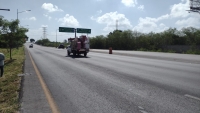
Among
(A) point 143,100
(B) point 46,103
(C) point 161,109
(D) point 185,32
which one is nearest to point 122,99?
(A) point 143,100

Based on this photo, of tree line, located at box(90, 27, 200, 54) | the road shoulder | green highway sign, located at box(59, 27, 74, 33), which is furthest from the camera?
green highway sign, located at box(59, 27, 74, 33)

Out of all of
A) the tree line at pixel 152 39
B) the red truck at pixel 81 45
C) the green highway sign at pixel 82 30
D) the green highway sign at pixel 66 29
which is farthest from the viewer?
the green highway sign at pixel 82 30

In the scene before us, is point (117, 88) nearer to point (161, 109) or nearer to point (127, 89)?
point (127, 89)

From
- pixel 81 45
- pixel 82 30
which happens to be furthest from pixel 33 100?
pixel 82 30

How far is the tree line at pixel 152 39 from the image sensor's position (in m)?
50.9

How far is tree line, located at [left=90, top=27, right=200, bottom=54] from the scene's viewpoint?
167 ft

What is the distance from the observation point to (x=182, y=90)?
7551 millimetres

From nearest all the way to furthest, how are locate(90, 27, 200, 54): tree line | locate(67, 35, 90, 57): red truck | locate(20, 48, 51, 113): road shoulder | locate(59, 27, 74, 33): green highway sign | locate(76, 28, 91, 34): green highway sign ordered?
1. locate(20, 48, 51, 113): road shoulder
2. locate(67, 35, 90, 57): red truck
3. locate(90, 27, 200, 54): tree line
4. locate(59, 27, 74, 33): green highway sign
5. locate(76, 28, 91, 34): green highway sign

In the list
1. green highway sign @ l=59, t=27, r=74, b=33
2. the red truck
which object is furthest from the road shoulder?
green highway sign @ l=59, t=27, r=74, b=33

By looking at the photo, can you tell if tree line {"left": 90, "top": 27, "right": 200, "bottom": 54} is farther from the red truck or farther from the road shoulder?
the road shoulder

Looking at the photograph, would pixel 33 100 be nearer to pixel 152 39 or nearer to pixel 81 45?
pixel 81 45

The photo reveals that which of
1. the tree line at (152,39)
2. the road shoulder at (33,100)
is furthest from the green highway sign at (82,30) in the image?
the road shoulder at (33,100)

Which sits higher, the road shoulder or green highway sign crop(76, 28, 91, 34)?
green highway sign crop(76, 28, 91, 34)

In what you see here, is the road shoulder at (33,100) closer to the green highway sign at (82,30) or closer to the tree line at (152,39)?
the tree line at (152,39)
